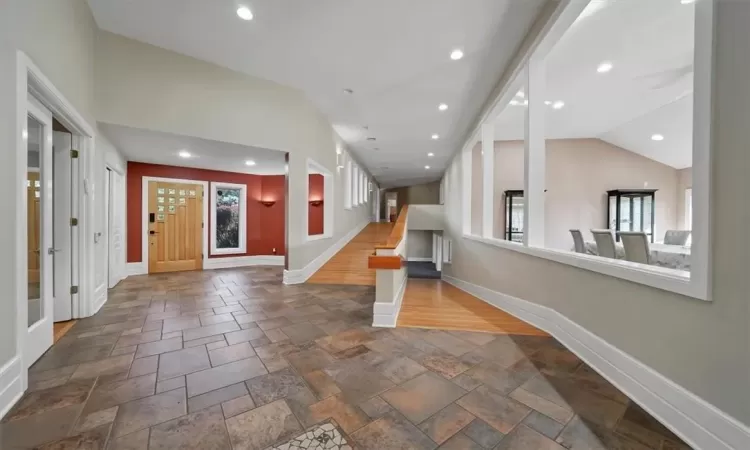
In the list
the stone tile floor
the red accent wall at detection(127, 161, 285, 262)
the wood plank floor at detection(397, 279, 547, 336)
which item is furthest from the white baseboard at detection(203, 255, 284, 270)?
the wood plank floor at detection(397, 279, 547, 336)

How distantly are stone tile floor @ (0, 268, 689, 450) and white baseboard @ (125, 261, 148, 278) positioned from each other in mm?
3141

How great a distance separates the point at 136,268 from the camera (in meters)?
5.71

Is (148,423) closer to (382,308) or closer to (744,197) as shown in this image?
(382,308)

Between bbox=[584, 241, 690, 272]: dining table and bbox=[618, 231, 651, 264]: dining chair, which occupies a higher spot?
bbox=[618, 231, 651, 264]: dining chair

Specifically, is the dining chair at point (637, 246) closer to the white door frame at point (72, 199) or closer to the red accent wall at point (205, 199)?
the white door frame at point (72, 199)

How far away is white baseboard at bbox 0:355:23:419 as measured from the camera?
5.21ft

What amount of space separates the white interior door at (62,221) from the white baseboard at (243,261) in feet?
11.3

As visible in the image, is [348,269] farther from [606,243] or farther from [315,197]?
[606,243]

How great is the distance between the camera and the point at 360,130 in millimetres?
6625

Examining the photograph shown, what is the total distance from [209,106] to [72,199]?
76.8 inches

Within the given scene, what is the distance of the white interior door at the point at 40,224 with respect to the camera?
233 cm

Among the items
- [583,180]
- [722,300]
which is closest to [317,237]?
[722,300]

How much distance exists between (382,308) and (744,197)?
2.55m

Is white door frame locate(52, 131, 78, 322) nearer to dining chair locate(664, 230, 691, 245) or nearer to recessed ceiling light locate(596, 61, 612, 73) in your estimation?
recessed ceiling light locate(596, 61, 612, 73)
